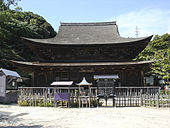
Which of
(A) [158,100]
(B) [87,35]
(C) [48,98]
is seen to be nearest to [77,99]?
(C) [48,98]

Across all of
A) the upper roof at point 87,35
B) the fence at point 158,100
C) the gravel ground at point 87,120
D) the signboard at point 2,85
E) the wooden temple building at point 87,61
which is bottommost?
the gravel ground at point 87,120

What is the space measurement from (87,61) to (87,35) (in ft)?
15.8

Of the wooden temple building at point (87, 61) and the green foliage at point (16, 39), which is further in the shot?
the green foliage at point (16, 39)

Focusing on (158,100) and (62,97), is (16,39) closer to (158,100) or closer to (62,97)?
(62,97)

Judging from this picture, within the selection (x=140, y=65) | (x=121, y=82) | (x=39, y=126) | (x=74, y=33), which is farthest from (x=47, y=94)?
(x=74, y=33)

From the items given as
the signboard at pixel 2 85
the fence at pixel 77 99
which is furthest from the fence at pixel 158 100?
the signboard at pixel 2 85

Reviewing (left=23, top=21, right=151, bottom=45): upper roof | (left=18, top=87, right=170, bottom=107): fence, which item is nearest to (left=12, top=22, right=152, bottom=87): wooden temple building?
(left=23, top=21, right=151, bottom=45): upper roof

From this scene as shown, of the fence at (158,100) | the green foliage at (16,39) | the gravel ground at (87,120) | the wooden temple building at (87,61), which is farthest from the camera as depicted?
the green foliage at (16,39)

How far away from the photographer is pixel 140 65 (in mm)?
17875

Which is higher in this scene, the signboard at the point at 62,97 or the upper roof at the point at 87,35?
the upper roof at the point at 87,35

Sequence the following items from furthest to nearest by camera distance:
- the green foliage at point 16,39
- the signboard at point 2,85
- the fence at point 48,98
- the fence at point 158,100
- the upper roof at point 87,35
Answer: the green foliage at point 16,39 < the upper roof at point 87,35 < the signboard at point 2,85 < the fence at point 48,98 < the fence at point 158,100

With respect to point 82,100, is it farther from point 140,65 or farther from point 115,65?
point 140,65

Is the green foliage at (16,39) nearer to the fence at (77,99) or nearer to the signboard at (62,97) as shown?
the fence at (77,99)

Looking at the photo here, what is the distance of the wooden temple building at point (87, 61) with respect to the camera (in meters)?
18.6
